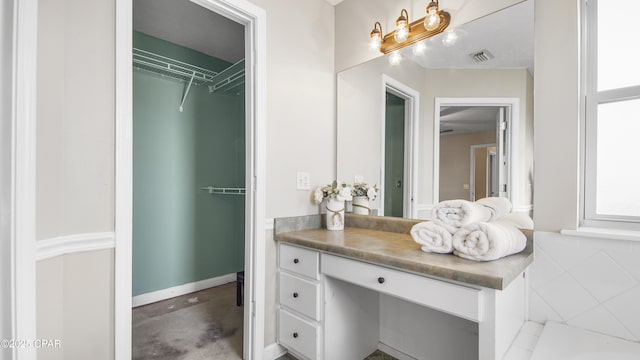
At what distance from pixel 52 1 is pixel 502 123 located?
1.97 meters

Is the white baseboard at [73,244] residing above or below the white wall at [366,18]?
below

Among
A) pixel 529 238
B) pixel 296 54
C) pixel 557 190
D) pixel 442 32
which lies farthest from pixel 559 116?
pixel 296 54

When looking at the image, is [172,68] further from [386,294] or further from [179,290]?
[386,294]

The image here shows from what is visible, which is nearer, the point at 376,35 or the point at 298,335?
the point at 298,335

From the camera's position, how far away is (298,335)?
1.64 meters

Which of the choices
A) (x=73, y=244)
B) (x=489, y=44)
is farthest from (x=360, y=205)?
(x=73, y=244)

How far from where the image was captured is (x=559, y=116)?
4.03 feet

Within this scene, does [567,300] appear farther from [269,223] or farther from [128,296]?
[128,296]

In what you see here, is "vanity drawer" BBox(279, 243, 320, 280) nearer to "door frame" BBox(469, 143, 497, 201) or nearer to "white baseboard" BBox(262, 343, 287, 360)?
"white baseboard" BBox(262, 343, 287, 360)

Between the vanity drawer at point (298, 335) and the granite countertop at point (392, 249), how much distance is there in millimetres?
453

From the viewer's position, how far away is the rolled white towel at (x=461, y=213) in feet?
4.19

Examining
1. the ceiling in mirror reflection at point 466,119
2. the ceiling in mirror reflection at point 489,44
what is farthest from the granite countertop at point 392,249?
the ceiling in mirror reflection at point 489,44

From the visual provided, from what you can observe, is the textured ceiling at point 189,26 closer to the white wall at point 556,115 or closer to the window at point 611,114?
the white wall at point 556,115

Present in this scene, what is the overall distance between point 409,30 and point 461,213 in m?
1.14
